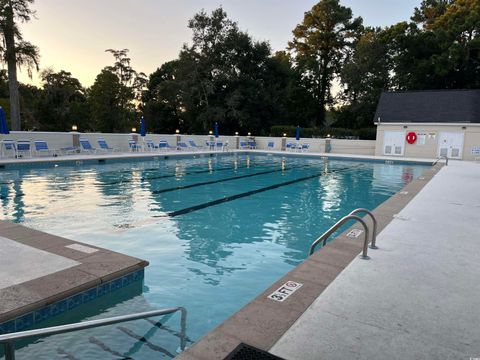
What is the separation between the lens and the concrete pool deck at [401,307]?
2.36 m

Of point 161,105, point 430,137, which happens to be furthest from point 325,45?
point 430,137

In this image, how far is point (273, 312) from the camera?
9.09 ft

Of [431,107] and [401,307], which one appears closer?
[401,307]

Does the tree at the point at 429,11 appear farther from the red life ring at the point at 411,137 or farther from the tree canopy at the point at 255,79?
the red life ring at the point at 411,137

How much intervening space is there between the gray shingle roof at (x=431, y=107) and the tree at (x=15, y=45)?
23.1 meters

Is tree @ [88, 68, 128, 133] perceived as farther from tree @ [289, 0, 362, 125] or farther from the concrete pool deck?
the concrete pool deck

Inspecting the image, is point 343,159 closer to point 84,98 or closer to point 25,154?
point 25,154

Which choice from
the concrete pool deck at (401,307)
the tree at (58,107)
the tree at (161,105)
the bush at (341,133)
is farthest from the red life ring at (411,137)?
the tree at (58,107)

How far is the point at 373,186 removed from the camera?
1191cm

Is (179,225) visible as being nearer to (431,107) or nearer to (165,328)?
(165,328)

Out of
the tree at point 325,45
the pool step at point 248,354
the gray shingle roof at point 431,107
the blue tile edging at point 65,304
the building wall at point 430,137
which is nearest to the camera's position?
the pool step at point 248,354

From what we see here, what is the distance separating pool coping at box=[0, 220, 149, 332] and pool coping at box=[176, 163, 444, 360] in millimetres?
1527

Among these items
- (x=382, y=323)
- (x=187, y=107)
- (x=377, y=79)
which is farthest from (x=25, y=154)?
(x=377, y=79)

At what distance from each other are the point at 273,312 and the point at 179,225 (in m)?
4.28
